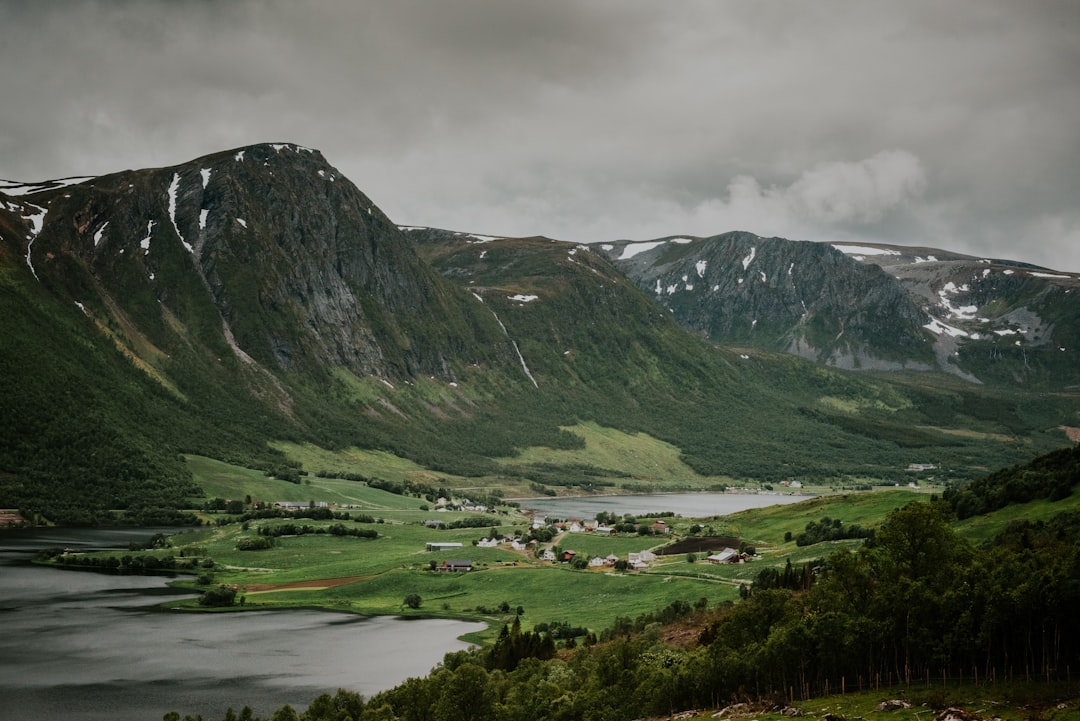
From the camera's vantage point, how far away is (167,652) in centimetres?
10781

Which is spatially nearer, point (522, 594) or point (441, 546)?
point (522, 594)

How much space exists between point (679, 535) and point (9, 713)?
396 feet

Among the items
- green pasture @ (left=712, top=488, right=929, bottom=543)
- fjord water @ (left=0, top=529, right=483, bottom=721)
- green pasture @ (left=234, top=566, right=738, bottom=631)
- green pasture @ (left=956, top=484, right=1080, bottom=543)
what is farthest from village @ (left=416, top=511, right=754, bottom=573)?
green pasture @ (left=956, top=484, right=1080, bottom=543)

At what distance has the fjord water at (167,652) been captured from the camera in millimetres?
89375

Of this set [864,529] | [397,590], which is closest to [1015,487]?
[864,529]

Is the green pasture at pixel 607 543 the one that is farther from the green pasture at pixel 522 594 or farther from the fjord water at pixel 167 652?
the fjord water at pixel 167 652

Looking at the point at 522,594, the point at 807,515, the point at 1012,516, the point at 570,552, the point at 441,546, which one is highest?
the point at 1012,516

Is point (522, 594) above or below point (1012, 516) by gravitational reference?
below

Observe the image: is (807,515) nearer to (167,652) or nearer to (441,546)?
(441,546)

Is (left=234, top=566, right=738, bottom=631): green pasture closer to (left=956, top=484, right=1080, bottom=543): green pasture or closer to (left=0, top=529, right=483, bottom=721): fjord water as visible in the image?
(left=0, top=529, right=483, bottom=721): fjord water

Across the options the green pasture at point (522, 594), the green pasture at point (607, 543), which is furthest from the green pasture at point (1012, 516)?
the green pasture at point (607, 543)

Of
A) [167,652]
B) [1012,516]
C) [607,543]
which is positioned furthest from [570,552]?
[1012,516]

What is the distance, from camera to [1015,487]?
112m

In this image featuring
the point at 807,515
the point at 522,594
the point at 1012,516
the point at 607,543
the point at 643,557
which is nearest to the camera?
the point at 1012,516
